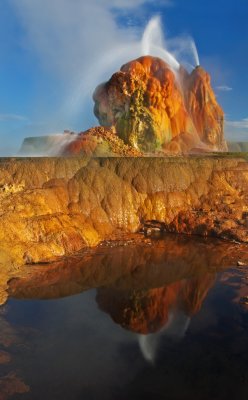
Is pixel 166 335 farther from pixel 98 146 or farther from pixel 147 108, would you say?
pixel 147 108

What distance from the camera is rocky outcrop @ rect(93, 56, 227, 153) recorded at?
53906mm

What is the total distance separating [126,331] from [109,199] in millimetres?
19133

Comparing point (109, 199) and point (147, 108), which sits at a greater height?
point (147, 108)

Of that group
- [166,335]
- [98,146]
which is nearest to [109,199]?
[98,146]

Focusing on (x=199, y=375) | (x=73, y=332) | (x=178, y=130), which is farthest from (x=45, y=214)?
(x=178, y=130)

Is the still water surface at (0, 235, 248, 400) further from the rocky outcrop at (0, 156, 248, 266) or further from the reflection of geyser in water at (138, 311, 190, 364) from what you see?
the rocky outcrop at (0, 156, 248, 266)

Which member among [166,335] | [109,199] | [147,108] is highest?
[147,108]

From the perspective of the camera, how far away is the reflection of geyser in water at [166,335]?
605 inches

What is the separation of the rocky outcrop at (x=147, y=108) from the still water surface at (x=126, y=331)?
1203 inches

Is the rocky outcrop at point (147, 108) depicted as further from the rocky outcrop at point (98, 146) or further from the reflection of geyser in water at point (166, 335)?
the reflection of geyser in water at point (166, 335)

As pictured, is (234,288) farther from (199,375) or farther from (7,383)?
(7,383)

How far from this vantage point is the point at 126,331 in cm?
1723

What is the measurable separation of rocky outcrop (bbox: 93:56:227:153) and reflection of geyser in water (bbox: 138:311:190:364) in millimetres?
38682

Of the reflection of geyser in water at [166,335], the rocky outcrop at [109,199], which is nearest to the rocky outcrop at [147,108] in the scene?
the rocky outcrop at [109,199]
